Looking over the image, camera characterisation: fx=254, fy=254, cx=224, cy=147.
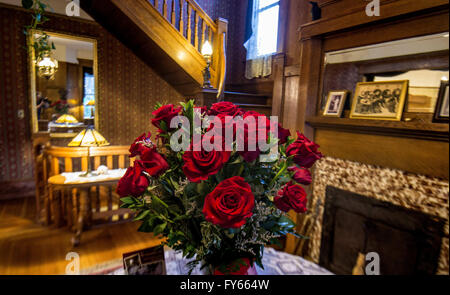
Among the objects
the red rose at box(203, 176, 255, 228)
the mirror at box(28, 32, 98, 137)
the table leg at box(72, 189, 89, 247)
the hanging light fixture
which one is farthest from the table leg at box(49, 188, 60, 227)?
the red rose at box(203, 176, 255, 228)

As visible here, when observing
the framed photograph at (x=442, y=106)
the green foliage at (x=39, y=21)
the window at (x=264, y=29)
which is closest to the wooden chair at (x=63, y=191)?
the green foliage at (x=39, y=21)

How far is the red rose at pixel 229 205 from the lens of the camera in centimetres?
52

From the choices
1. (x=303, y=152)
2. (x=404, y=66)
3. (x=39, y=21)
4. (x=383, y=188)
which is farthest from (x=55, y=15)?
(x=383, y=188)

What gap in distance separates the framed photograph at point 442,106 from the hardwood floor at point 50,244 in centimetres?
255

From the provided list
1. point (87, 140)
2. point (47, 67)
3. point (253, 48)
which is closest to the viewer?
point (87, 140)

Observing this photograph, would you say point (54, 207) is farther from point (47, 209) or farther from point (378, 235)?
point (378, 235)

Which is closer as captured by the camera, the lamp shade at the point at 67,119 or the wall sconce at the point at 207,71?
the wall sconce at the point at 207,71

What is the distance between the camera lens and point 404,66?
5.61ft

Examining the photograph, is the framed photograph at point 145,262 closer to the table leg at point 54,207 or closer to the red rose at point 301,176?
the red rose at point 301,176

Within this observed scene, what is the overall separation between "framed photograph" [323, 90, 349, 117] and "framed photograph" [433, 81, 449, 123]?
62cm

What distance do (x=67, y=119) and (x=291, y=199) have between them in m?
4.50

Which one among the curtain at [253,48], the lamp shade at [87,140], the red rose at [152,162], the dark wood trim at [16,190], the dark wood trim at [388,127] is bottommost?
the dark wood trim at [16,190]
